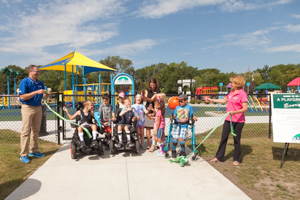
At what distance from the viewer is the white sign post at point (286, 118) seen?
15.0 ft

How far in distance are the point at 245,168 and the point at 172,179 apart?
5.55ft

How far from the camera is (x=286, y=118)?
4723mm

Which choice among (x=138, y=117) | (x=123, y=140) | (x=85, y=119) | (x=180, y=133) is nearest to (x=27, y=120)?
(x=85, y=119)

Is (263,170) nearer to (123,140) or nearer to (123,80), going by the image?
(123,140)

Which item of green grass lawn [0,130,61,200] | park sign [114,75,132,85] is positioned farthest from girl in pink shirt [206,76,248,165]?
park sign [114,75,132,85]

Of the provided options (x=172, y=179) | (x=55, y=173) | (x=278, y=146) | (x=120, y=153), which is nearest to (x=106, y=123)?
(x=120, y=153)

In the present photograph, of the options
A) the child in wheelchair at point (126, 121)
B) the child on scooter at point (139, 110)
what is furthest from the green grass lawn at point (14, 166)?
the child on scooter at point (139, 110)

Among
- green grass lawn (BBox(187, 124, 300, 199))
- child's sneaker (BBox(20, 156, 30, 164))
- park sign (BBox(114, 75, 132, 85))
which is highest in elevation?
park sign (BBox(114, 75, 132, 85))

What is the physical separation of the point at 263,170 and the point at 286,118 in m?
1.35

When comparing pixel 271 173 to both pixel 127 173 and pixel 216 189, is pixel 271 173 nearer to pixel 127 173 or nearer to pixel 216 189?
pixel 216 189

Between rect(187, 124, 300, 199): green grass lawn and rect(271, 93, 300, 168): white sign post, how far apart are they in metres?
0.51

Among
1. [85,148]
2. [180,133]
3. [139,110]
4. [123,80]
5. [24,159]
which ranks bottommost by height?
[24,159]

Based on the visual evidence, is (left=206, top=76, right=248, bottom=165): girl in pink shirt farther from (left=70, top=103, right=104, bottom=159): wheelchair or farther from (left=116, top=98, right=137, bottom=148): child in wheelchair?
(left=70, top=103, right=104, bottom=159): wheelchair

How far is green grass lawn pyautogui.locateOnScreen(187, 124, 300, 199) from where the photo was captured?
11.1 ft
